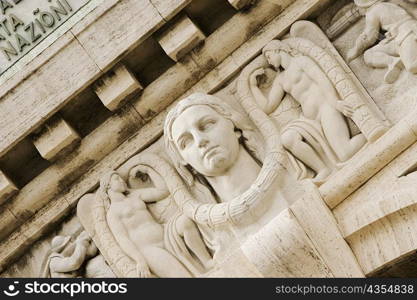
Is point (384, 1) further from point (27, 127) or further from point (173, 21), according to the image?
point (27, 127)

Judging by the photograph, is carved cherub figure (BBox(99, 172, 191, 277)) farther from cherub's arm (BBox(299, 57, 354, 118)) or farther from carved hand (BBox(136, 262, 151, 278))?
cherub's arm (BBox(299, 57, 354, 118))

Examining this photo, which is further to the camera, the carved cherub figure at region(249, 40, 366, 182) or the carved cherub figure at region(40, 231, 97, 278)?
the carved cherub figure at region(40, 231, 97, 278)

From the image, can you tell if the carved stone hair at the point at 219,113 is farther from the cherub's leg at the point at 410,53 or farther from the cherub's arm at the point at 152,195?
the cherub's leg at the point at 410,53

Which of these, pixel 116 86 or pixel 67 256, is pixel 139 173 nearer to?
pixel 116 86

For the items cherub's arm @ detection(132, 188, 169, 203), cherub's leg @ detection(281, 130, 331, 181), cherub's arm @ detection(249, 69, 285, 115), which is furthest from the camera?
cherub's arm @ detection(132, 188, 169, 203)

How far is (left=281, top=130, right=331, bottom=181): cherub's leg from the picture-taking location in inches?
325

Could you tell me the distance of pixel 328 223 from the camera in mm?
7988

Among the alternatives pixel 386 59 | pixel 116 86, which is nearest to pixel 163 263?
pixel 116 86

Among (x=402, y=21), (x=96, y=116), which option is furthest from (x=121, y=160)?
(x=402, y=21)

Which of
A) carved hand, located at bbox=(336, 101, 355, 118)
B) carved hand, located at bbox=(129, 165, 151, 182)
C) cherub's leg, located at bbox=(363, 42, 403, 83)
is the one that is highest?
carved hand, located at bbox=(129, 165, 151, 182)

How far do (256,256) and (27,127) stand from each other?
195cm

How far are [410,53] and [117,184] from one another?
215 centimetres

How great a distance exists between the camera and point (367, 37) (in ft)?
27.9

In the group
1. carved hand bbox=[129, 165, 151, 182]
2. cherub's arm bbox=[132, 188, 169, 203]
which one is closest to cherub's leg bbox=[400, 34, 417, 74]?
cherub's arm bbox=[132, 188, 169, 203]
